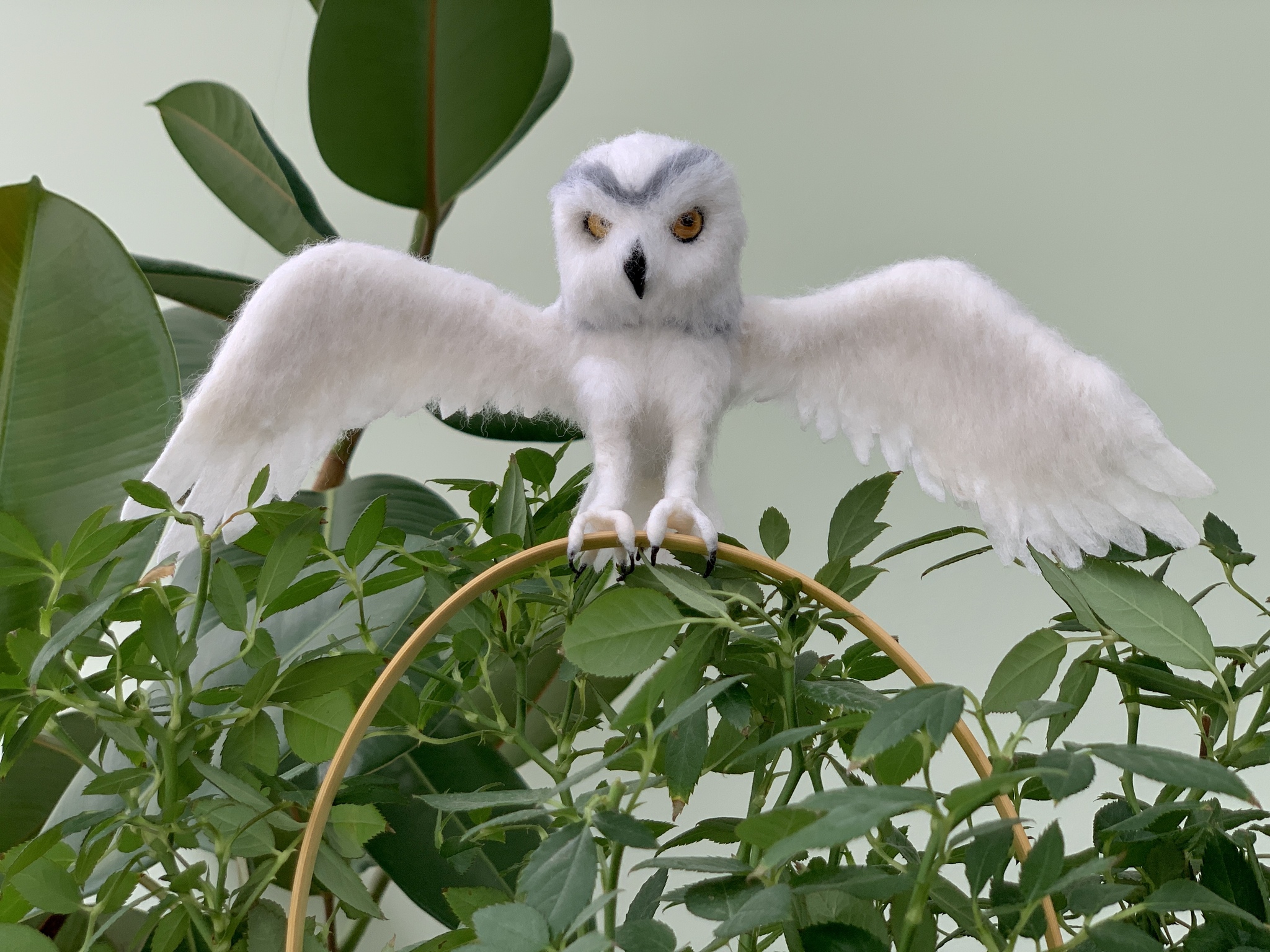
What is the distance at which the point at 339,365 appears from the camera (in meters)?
0.51

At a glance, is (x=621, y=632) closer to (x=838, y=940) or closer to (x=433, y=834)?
(x=838, y=940)

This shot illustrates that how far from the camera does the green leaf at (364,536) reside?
458 mm

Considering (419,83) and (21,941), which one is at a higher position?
(419,83)

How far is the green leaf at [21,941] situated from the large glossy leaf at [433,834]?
0.20 meters

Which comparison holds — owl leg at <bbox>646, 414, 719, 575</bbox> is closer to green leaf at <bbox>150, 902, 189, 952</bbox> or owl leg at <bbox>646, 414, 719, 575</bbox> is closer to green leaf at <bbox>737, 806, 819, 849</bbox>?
green leaf at <bbox>737, 806, 819, 849</bbox>

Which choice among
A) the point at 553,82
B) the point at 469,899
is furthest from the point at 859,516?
the point at 553,82

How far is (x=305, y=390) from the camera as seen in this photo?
0.51 metres

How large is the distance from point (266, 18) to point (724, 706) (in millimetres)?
1406

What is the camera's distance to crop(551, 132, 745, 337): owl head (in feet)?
1.60

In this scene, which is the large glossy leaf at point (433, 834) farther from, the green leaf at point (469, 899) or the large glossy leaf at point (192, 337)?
the large glossy leaf at point (192, 337)

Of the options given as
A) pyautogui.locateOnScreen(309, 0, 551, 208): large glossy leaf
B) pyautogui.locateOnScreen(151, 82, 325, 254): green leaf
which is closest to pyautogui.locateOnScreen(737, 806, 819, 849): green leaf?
pyautogui.locateOnScreen(309, 0, 551, 208): large glossy leaf

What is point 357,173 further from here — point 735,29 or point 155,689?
point 735,29

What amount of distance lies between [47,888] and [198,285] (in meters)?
0.63

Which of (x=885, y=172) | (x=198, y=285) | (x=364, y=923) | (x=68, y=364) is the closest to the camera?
(x=68, y=364)
